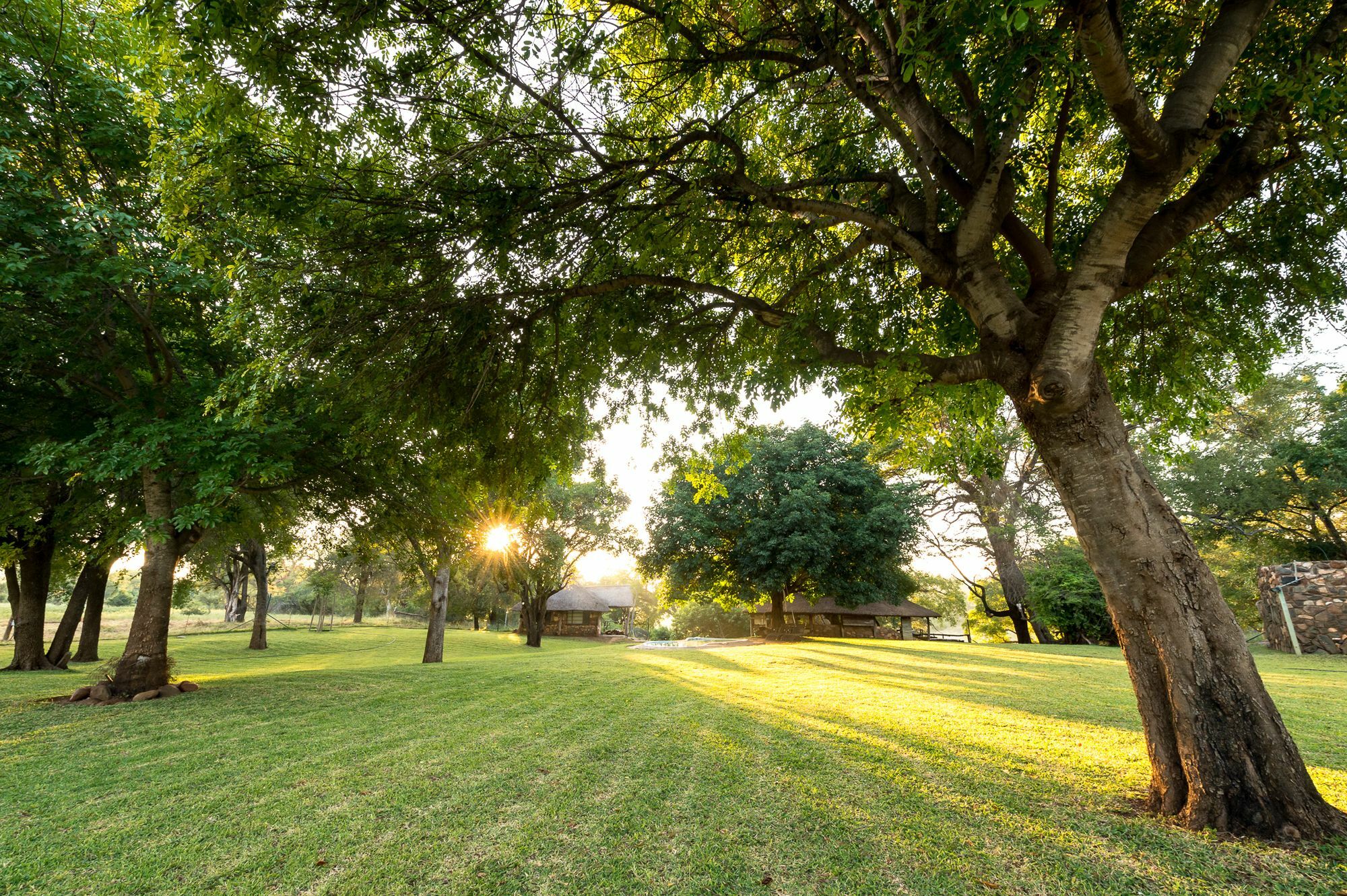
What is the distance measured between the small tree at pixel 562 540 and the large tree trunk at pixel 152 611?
18.5 metres

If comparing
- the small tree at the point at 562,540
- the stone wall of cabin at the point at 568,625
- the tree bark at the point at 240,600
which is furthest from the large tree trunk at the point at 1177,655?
the tree bark at the point at 240,600

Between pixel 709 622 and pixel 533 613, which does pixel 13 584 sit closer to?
pixel 533 613

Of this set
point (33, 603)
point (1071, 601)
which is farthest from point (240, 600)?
point (1071, 601)

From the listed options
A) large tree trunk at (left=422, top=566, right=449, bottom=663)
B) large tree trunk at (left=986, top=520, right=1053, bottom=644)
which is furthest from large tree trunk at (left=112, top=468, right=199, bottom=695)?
large tree trunk at (left=986, top=520, right=1053, bottom=644)

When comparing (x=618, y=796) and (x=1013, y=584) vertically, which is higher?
(x=1013, y=584)

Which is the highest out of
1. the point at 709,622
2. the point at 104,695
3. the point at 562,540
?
the point at 562,540

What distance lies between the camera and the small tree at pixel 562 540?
2892 cm

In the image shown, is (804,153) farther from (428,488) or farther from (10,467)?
(10,467)

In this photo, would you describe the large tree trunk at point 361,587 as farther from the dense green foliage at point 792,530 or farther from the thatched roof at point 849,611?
the thatched roof at point 849,611

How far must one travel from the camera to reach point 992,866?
9.46 ft

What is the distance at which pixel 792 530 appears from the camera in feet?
78.0

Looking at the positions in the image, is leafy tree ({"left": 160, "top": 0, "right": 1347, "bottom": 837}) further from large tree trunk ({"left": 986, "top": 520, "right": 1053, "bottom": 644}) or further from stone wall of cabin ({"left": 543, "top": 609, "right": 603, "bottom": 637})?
stone wall of cabin ({"left": 543, "top": 609, "right": 603, "bottom": 637})

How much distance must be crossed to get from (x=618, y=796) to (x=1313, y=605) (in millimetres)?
21088

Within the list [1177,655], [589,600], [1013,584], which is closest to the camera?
[1177,655]
